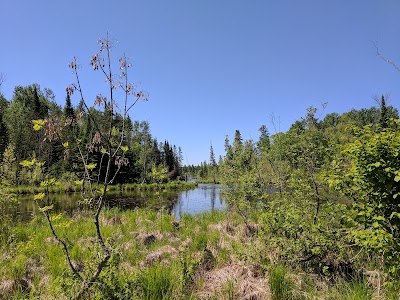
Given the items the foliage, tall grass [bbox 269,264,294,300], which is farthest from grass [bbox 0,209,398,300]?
the foliage

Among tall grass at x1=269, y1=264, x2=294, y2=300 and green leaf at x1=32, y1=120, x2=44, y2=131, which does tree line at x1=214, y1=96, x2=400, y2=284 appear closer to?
tall grass at x1=269, y1=264, x2=294, y2=300

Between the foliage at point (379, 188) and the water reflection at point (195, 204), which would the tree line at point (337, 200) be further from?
the water reflection at point (195, 204)

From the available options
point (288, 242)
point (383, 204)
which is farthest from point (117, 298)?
point (383, 204)

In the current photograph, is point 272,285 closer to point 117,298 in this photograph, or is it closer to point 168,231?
point 117,298

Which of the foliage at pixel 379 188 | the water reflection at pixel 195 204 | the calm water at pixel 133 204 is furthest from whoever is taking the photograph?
the water reflection at pixel 195 204

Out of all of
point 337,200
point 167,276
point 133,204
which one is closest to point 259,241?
point 337,200

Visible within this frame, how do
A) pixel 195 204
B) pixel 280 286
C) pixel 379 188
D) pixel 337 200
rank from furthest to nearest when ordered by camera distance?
pixel 195 204 → pixel 337 200 → pixel 280 286 → pixel 379 188

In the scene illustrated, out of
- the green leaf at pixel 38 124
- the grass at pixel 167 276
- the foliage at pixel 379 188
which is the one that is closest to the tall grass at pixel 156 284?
the grass at pixel 167 276

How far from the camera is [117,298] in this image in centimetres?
355

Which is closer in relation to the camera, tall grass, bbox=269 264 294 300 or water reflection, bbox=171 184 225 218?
tall grass, bbox=269 264 294 300

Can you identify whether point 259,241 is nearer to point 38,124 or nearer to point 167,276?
point 167,276

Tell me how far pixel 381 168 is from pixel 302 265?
2668 mm

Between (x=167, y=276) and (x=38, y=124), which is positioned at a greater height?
(x=38, y=124)

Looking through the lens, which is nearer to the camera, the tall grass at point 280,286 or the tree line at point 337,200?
the tree line at point 337,200
